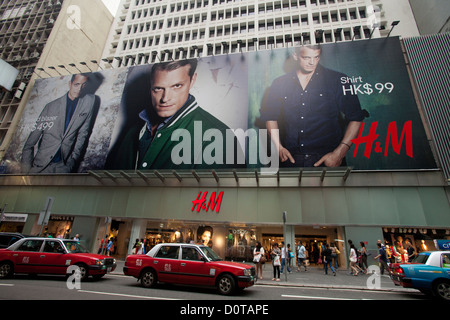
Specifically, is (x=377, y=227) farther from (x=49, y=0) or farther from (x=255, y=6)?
(x=49, y=0)

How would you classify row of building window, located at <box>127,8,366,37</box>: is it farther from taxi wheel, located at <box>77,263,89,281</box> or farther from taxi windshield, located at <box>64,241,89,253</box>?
taxi wheel, located at <box>77,263,89,281</box>

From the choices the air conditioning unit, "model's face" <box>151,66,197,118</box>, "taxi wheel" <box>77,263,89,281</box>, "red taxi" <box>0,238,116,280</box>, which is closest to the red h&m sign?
"model's face" <box>151,66,197,118</box>

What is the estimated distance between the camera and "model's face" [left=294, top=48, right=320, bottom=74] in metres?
20.5

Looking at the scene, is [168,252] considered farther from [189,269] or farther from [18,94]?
[18,94]

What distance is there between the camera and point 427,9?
28031 millimetres

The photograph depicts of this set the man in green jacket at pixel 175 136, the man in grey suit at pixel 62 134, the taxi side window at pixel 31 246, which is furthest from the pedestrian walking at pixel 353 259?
the man in grey suit at pixel 62 134

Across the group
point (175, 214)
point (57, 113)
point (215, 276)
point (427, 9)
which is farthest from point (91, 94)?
point (427, 9)

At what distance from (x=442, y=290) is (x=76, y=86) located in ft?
108

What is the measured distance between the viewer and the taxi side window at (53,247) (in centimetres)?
929

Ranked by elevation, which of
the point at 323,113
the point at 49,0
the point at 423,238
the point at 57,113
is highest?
the point at 49,0

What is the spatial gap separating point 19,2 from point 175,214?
1742 inches

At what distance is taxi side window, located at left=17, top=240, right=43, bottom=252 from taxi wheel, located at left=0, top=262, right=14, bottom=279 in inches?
25.1

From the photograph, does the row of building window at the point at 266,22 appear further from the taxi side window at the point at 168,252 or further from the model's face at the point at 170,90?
the taxi side window at the point at 168,252

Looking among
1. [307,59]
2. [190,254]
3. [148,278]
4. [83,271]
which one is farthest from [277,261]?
[307,59]
